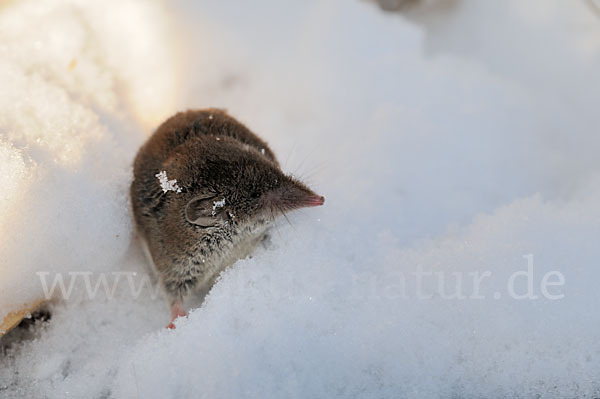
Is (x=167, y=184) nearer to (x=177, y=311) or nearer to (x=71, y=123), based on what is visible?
(x=177, y=311)

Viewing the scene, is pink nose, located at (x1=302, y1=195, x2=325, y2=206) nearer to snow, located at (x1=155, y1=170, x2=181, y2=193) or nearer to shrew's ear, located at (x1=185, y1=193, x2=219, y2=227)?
shrew's ear, located at (x1=185, y1=193, x2=219, y2=227)

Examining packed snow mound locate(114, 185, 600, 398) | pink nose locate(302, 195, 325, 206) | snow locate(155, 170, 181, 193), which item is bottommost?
packed snow mound locate(114, 185, 600, 398)

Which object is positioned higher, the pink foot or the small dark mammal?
the small dark mammal

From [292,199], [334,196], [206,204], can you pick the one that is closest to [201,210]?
[206,204]

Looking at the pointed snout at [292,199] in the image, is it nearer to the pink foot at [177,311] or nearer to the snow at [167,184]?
the snow at [167,184]

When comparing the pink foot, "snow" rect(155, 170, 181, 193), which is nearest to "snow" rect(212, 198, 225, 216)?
"snow" rect(155, 170, 181, 193)

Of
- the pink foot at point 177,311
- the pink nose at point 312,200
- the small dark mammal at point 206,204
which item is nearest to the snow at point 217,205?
the small dark mammal at point 206,204
